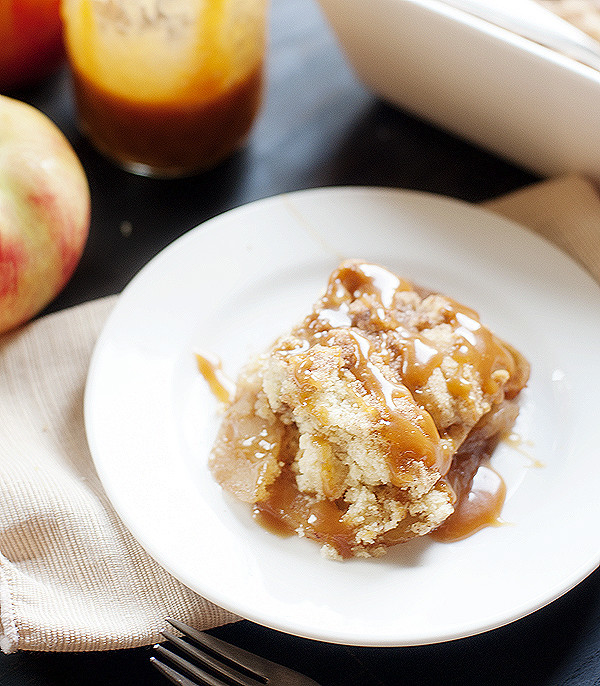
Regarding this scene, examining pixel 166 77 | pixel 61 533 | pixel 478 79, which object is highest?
pixel 478 79

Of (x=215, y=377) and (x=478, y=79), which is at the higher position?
(x=478, y=79)

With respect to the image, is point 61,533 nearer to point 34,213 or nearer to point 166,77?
point 34,213

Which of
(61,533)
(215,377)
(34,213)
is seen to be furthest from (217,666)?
(34,213)

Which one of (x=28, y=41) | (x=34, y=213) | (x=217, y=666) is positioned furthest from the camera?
(x=28, y=41)

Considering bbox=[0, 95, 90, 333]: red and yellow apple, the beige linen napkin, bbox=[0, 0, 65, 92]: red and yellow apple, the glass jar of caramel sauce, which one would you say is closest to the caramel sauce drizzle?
the beige linen napkin

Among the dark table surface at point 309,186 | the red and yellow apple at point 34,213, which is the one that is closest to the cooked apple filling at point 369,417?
the dark table surface at point 309,186

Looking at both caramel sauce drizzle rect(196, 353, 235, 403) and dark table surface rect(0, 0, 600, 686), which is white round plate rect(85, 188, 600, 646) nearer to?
caramel sauce drizzle rect(196, 353, 235, 403)

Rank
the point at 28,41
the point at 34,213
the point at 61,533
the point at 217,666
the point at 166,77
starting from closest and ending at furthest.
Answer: the point at 217,666 → the point at 61,533 → the point at 34,213 → the point at 166,77 → the point at 28,41
